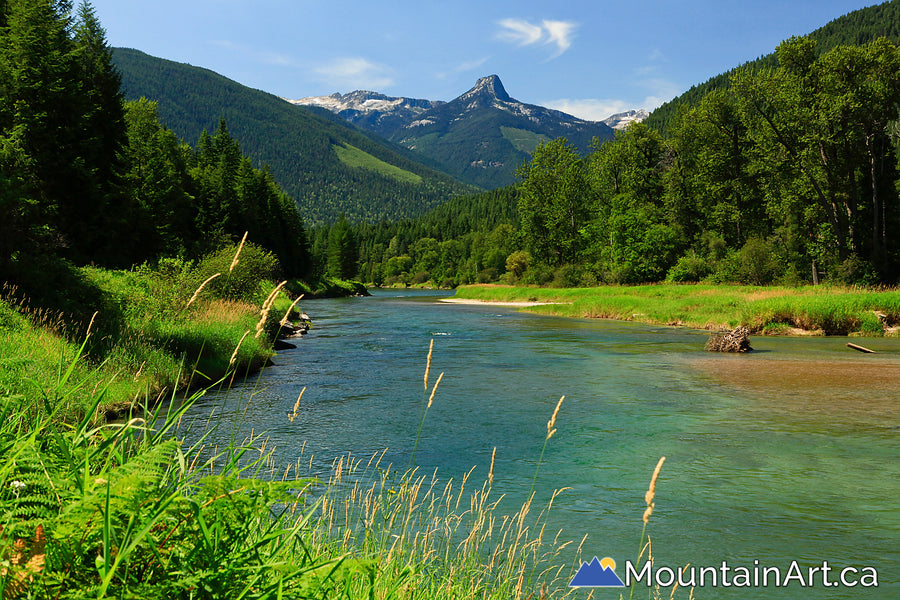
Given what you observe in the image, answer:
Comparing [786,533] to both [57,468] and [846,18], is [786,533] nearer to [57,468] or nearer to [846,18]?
[57,468]

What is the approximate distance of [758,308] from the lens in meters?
31.9

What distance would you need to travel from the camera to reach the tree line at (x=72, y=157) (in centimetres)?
1744

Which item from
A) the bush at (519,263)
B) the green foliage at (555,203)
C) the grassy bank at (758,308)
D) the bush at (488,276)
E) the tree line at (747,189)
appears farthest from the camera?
the bush at (488,276)

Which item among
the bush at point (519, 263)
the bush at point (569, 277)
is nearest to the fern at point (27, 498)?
the bush at point (569, 277)

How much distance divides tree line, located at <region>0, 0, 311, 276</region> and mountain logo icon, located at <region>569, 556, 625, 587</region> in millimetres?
14893

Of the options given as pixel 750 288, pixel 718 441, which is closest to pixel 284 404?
pixel 718 441

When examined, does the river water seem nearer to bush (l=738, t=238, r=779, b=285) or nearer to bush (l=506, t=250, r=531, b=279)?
bush (l=738, t=238, r=779, b=285)

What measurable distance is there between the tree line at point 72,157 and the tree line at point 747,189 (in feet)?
140

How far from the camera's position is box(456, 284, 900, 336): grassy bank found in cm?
2922

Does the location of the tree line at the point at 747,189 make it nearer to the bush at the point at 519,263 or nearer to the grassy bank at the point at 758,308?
the bush at the point at 519,263

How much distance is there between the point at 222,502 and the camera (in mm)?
2434

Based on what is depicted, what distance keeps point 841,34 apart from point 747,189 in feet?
383

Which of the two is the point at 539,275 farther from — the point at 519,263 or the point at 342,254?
the point at 342,254

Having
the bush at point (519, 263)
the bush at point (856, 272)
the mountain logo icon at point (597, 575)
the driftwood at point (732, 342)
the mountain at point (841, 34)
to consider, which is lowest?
the mountain logo icon at point (597, 575)
